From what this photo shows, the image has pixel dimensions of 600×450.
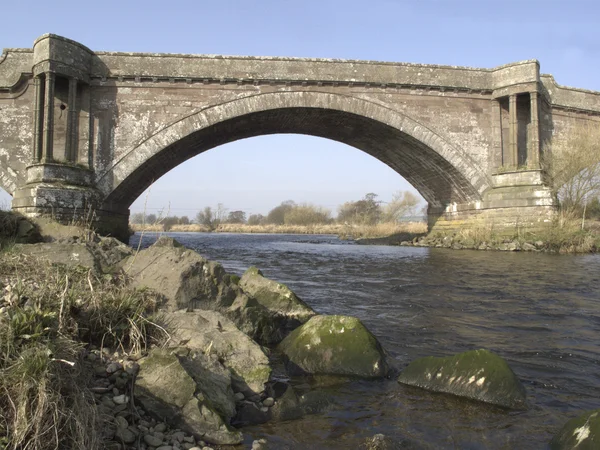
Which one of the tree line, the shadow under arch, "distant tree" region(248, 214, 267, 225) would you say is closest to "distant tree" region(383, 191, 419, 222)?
the tree line

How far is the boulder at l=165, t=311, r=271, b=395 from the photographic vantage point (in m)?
3.89

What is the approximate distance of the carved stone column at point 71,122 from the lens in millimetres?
16688

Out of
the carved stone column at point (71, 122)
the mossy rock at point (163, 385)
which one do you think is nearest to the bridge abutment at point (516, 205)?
the carved stone column at point (71, 122)

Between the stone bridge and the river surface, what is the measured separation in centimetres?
820

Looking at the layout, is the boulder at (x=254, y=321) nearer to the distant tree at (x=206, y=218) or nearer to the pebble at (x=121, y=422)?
the pebble at (x=121, y=422)

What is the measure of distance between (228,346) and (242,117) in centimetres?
1635

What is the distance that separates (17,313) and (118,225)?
17.9 metres

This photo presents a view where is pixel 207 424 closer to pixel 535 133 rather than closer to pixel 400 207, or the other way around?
pixel 535 133

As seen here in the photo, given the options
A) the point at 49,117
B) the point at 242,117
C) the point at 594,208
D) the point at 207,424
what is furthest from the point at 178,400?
the point at 594,208

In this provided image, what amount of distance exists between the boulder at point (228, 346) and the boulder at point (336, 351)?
0.79m

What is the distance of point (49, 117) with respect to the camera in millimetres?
16219

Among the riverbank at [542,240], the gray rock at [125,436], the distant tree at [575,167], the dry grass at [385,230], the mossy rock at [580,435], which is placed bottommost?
the mossy rock at [580,435]

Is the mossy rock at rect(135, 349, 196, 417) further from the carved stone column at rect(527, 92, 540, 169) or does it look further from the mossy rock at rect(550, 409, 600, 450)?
the carved stone column at rect(527, 92, 540, 169)

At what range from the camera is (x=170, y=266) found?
209 inches
